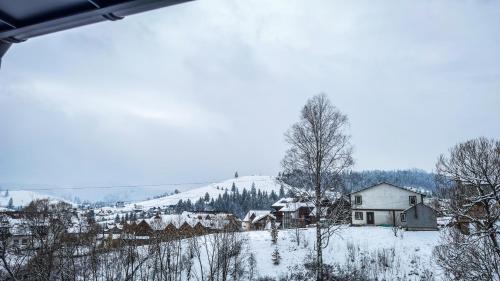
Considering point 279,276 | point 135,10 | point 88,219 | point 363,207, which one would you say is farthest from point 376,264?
point 135,10

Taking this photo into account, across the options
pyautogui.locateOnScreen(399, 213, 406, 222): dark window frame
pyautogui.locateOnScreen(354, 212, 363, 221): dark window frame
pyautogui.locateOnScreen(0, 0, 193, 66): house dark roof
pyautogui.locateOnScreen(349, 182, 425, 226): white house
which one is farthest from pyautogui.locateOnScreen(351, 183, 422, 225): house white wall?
pyautogui.locateOnScreen(0, 0, 193, 66): house dark roof

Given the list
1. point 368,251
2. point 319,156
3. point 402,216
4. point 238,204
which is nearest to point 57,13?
point 319,156

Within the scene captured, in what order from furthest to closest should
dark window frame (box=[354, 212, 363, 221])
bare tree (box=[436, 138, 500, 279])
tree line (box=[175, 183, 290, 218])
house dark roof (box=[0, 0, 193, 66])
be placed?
tree line (box=[175, 183, 290, 218]) < dark window frame (box=[354, 212, 363, 221]) < bare tree (box=[436, 138, 500, 279]) < house dark roof (box=[0, 0, 193, 66])

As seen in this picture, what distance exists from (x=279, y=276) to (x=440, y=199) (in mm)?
10283

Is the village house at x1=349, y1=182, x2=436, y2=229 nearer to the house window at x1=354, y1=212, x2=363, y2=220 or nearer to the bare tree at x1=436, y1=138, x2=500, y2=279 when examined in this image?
the house window at x1=354, y1=212, x2=363, y2=220

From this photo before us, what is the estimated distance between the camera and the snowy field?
2047cm

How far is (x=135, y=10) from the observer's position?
243 centimetres

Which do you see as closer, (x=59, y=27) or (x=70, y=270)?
(x=59, y=27)

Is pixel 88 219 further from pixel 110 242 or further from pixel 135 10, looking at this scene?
pixel 135 10

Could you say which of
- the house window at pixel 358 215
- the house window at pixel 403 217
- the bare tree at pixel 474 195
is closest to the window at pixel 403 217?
the house window at pixel 403 217

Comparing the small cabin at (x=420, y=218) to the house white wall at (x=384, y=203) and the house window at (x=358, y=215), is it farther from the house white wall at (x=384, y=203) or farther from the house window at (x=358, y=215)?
the house window at (x=358, y=215)

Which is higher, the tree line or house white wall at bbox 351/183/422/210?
house white wall at bbox 351/183/422/210

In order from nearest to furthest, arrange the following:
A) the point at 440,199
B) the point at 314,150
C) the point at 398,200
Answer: the point at 440,199, the point at 314,150, the point at 398,200

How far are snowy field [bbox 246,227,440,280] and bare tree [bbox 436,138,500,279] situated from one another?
4.70 metres
